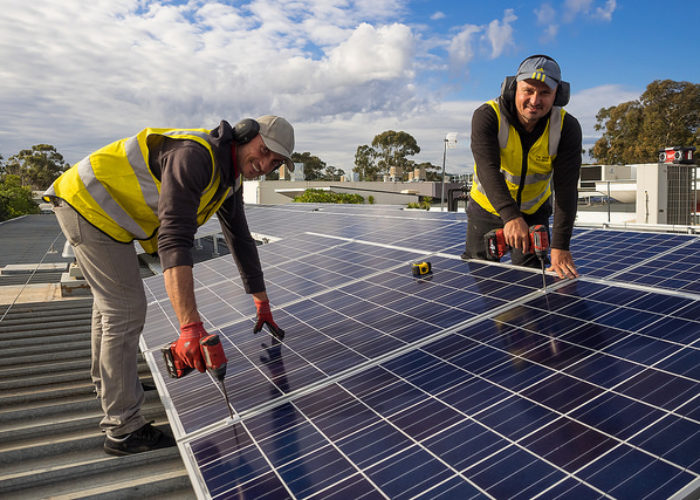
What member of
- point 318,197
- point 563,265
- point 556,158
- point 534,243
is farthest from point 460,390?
point 318,197

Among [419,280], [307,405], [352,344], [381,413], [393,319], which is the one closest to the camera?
[381,413]

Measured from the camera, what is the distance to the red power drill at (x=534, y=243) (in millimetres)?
3875

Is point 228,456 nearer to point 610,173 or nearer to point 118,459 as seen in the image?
point 118,459

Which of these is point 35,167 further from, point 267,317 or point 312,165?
point 267,317

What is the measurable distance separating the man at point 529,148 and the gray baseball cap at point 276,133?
169 centimetres

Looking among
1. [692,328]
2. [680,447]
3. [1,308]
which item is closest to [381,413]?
[680,447]

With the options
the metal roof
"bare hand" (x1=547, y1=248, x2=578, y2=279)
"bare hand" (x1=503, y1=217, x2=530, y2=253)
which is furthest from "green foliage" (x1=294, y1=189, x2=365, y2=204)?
"bare hand" (x1=503, y1=217, x2=530, y2=253)

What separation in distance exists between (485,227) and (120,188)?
10.9ft

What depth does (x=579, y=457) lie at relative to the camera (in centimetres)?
209

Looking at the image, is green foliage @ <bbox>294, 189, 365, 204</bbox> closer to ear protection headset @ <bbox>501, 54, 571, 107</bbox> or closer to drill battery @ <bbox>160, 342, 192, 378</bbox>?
ear protection headset @ <bbox>501, 54, 571, 107</bbox>

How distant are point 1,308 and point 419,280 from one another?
7001 mm

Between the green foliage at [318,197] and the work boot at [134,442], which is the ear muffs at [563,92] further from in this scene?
the green foliage at [318,197]

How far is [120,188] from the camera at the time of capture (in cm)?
338

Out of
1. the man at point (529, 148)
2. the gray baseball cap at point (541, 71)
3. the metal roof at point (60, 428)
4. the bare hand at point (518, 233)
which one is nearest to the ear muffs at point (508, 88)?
the man at point (529, 148)
